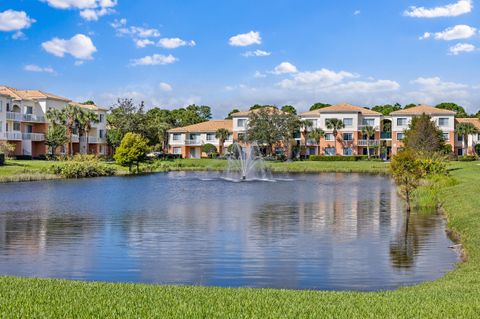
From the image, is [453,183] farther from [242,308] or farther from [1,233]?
[242,308]

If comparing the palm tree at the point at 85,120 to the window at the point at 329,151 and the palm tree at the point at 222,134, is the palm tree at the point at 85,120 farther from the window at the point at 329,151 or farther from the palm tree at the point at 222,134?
the window at the point at 329,151

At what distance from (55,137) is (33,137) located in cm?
317

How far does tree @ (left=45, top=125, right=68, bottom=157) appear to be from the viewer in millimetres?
74750

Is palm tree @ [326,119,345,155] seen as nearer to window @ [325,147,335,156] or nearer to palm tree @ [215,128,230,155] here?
window @ [325,147,335,156]

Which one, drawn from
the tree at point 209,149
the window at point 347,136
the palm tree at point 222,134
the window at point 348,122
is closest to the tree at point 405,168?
the window at point 347,136

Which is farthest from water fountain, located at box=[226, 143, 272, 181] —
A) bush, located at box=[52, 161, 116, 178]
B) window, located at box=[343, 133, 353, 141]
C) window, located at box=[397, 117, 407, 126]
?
window, located at box=[397, 117, 407, 126]

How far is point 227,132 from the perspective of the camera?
98.0 m

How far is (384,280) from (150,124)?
256 feet

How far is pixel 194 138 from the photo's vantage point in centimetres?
10344

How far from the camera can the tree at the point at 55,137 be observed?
74750 millimetres

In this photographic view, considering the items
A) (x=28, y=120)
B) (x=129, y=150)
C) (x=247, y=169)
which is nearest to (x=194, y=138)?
(x=28, y=120)

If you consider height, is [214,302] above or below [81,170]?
below

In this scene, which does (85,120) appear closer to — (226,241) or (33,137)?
(33,137)

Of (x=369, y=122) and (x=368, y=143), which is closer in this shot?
(x=368, y=143)
